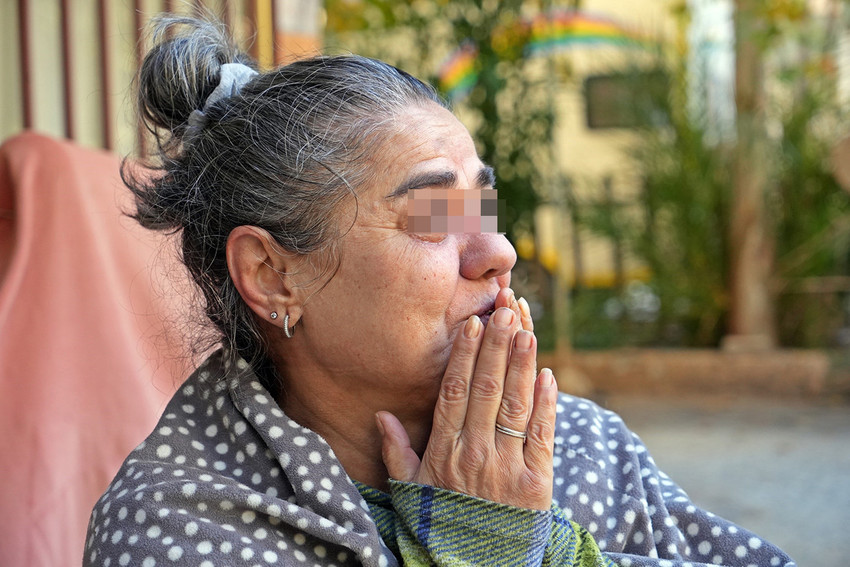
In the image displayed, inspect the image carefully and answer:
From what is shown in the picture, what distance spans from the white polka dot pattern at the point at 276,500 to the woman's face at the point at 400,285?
17 centimetres

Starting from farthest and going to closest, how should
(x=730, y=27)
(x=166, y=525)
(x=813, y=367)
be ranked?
(x=730, y=27) < (x=813, y=367) < (x=166, y=525)

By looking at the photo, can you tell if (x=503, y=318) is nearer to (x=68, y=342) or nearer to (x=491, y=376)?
(x=491, y=376)

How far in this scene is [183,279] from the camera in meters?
1.85

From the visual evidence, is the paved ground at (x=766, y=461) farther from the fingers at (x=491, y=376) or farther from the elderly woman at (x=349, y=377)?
the fingers at (x=491, y=376)

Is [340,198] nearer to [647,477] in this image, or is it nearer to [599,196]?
[647,477]

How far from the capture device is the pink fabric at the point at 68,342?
2.10m

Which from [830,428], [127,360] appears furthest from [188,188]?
[830,428]

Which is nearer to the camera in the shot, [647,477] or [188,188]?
[188,188]

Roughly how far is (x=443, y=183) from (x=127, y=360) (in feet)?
4.18

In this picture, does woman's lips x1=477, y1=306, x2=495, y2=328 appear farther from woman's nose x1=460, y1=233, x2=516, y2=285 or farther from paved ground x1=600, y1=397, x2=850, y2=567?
paved ground x1=600, y1=397, x2=850, y2=567

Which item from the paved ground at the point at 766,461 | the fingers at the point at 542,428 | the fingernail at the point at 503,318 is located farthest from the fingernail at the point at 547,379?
the paved ground at the point at 766,461

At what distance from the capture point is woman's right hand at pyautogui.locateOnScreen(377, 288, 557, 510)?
4.61 feet

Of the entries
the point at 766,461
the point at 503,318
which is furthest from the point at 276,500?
the point at 766,461

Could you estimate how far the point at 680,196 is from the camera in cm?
680
